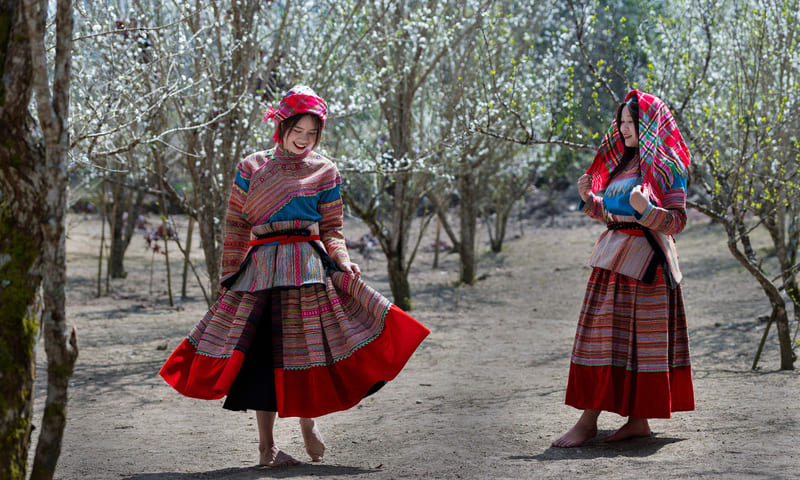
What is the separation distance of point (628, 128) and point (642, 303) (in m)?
0.84

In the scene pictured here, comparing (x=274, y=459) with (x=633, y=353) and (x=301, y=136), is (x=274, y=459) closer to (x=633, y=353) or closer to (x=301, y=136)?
(x=301, y=136)

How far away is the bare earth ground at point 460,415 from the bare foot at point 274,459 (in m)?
0.06

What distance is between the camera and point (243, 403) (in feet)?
11.8

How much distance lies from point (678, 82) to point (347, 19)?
487 cm

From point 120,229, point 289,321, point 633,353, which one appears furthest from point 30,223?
point 120,229

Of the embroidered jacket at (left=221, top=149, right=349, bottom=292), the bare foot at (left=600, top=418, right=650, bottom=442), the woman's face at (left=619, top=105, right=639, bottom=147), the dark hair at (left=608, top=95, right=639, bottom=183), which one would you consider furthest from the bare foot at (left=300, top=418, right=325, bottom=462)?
the woman's face at (left=619, top=105, right=639, bottom=147)

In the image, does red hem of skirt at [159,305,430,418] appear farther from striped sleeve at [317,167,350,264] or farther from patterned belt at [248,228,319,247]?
patterned belt at [248,228,319,247]

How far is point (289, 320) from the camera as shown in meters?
3.70

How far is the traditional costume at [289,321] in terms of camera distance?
361cm

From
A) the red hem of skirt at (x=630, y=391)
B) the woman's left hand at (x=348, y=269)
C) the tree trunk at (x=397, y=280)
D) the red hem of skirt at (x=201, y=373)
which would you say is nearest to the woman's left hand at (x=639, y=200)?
the red hem of skirt at (x=630, y=391)

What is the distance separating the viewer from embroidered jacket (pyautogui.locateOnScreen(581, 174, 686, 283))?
3855 millimetres

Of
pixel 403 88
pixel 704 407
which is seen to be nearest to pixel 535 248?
pixel 403 88

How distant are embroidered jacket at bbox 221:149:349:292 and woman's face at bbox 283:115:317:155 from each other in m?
0.05

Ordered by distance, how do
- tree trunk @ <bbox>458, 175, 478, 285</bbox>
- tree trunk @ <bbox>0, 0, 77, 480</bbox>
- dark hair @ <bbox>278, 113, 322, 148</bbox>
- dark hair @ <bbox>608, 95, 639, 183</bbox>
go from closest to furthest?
tree trunk @ <bbox>0, 0, 77, 480</bbox> < dark hair @ <bbox>278, 113, 322, 148</bbox> < dark hair @ <bbox>608, 95, 639, 183</bbox> < tree trunk @ <bbox>458, 175, 478, 285</bbox>
